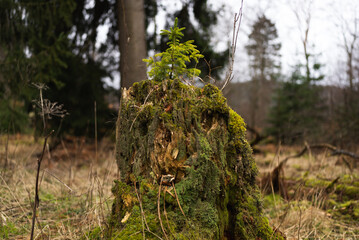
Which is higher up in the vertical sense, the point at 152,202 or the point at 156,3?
the point at 156,3

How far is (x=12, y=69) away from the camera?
5.45 meters

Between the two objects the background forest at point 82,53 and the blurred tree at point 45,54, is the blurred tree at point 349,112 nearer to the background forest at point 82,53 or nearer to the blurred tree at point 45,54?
the background forest at point 82,53

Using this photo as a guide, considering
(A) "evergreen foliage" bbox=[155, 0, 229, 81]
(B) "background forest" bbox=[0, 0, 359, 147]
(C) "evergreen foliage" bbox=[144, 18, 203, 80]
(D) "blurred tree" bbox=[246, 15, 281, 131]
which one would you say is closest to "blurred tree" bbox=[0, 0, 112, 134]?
(B) "background forest" bbox=[0, 0, 359, 147]

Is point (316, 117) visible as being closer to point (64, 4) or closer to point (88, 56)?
point (88, 56)

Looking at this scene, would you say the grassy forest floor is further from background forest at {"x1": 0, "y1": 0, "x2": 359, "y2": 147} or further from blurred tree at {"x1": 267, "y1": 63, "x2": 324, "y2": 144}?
blurred tree at {"x1": 267, "y1": 63, "x2": 324, "y2": 144}

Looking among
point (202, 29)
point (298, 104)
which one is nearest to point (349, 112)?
point (298, 104)

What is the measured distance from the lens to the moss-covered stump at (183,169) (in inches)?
60.9

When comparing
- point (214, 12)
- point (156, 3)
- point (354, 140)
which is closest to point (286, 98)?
point (354, 140)

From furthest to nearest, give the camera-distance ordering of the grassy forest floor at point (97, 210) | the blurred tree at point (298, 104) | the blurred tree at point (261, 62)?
1. the blurred tree at point (261, 62)
2. the blurred tree at point (298, 104)
3. the grassy forest floor at point (97, 210)

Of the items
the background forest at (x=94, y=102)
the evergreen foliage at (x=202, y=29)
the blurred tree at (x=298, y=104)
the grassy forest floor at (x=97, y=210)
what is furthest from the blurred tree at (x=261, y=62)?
the grassy forest floor at (x=97, y=210)

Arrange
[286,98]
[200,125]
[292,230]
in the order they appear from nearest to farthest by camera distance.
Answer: [200,125] < [292,230] < [286,98]

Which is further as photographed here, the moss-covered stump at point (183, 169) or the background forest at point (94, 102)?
the background forest at point (94, 102)

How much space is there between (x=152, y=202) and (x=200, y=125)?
591mm

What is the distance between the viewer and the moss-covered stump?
60.9 inches
